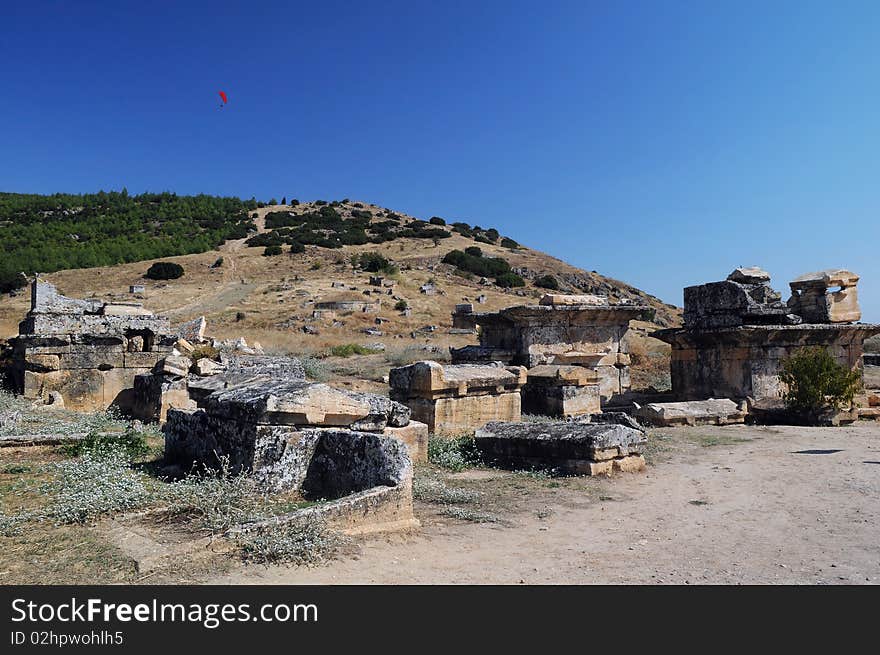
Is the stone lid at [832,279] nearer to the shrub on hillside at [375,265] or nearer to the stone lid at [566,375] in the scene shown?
the stone lid at [566,375]

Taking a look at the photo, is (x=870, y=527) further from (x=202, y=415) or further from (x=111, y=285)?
(x=111, y=285)

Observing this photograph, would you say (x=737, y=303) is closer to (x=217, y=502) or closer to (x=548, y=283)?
(x=217, y=502)

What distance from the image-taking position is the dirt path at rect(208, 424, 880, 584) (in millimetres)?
3246

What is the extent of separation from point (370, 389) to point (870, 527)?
8.77m

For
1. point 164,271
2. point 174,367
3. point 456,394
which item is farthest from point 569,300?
point 164,271

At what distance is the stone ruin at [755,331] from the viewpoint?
10859 millimetres

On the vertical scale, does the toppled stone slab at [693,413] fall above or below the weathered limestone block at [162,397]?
below

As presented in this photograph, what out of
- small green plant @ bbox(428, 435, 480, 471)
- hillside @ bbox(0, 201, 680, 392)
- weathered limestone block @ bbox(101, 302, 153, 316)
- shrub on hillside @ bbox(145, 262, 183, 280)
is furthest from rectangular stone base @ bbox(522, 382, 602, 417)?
shrub on hillside @ bbox(145, 262, 183, 280)

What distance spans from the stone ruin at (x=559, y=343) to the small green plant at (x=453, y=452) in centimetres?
257

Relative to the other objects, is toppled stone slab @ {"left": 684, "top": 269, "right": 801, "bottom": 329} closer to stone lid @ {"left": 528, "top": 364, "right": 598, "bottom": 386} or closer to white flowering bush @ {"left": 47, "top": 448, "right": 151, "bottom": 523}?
stone lid @ {"left": 528, "top": 364, "right": 598, "bottom": 386}

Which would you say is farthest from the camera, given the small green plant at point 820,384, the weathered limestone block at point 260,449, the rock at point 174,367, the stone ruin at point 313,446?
the small green plant at point 820,384

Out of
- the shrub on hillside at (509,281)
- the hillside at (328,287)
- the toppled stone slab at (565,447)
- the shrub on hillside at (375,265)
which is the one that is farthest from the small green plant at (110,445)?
the shrub on hillside at (509,281)

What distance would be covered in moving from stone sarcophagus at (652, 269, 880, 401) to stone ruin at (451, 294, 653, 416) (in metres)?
1.25
